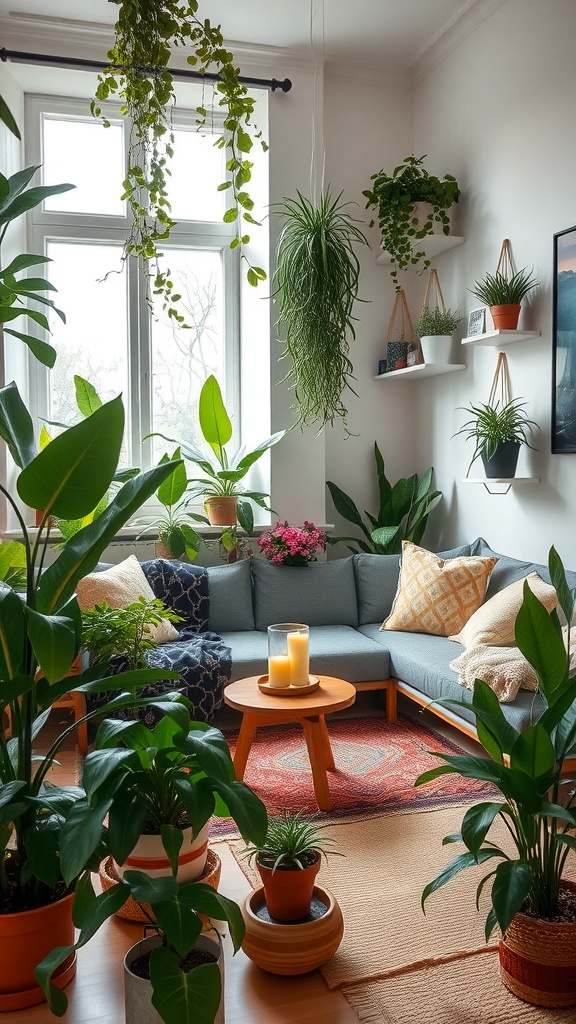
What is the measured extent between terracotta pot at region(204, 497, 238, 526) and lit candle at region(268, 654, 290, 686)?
146 centimetres

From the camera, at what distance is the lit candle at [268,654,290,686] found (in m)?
2.96

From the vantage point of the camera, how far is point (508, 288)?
12.0 feet

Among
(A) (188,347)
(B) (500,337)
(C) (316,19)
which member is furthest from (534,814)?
(C) (316,19)

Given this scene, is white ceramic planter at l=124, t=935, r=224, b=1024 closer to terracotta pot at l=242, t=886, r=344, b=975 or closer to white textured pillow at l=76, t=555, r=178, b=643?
terracotta pot at l=242, t=886, r=344, b=975

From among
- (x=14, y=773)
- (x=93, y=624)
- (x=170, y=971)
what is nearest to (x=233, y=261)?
(x=93, y=624)

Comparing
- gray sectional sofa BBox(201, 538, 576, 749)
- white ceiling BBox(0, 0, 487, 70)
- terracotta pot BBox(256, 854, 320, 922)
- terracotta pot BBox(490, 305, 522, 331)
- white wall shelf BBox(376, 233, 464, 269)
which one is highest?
white ceiling BBox(0, 0, 487, 70)

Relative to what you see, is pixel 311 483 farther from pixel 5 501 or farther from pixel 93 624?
pixel 93 624

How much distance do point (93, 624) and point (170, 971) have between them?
3.94ft

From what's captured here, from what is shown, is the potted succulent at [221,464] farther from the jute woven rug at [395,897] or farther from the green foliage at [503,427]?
the jute woven rug at [395,897]

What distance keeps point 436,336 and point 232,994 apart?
320 centimetres

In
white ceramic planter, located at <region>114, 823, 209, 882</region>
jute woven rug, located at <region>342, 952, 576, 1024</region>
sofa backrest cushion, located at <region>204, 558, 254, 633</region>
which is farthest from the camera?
sofa backrest cushion, located at <region>204, 558, 254, 633</region>

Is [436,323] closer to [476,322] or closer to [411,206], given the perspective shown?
[476,322]

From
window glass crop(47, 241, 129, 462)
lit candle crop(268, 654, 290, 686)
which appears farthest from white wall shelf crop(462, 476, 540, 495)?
window glass crop(47, 241, 129, 462)

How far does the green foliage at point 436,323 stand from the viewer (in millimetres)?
4234
